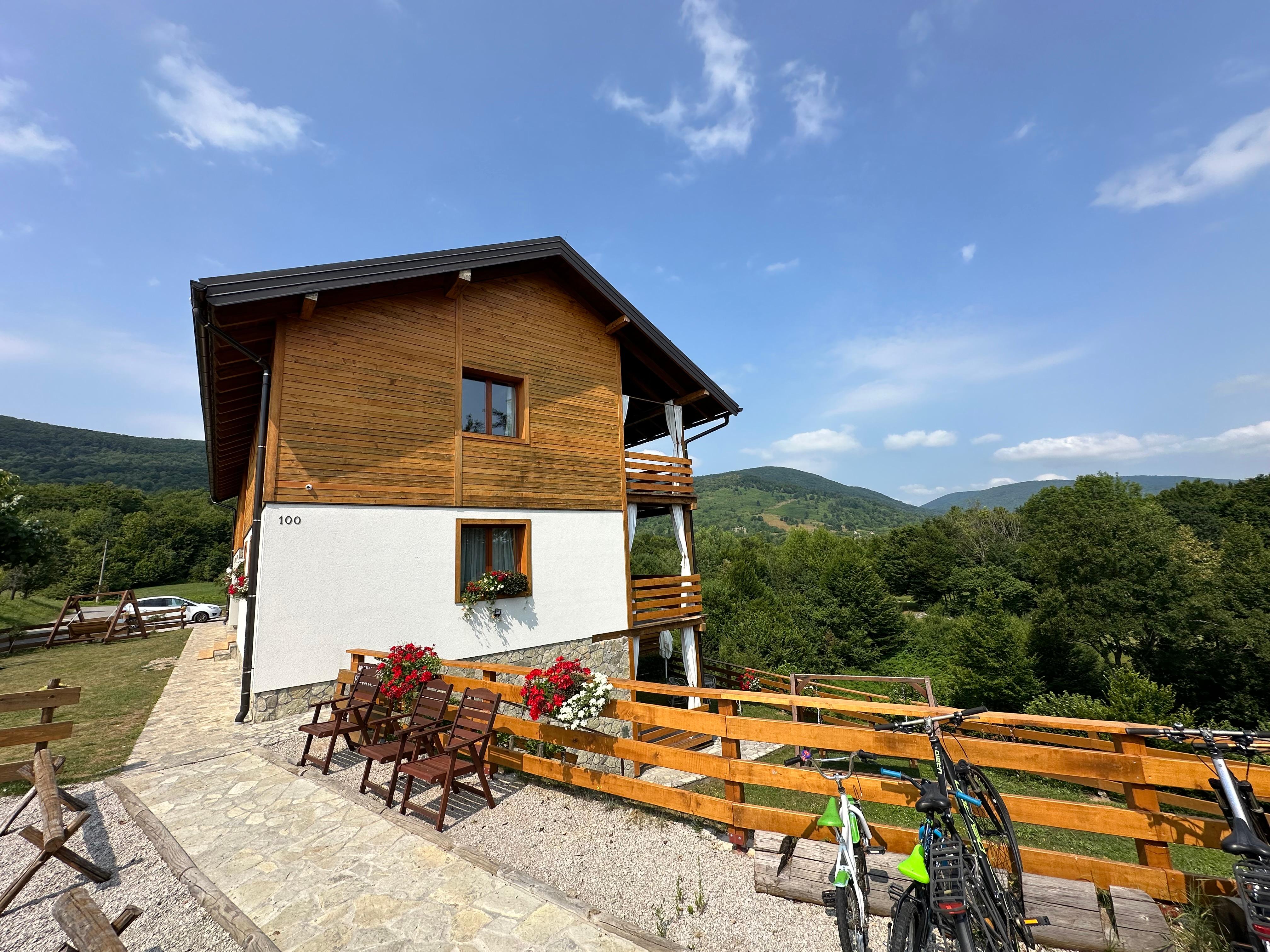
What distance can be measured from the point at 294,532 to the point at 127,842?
4.16 meters

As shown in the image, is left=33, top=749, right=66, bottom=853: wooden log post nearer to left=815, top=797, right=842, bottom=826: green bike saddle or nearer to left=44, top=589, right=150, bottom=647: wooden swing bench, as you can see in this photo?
left=815, top=797, right=842, bottom=826: green bike saddle

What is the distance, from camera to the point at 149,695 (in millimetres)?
9633

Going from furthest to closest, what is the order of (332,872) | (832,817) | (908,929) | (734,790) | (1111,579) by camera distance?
(1111,579)
(734,790)
(332,872)
(832,817)
(908,929)

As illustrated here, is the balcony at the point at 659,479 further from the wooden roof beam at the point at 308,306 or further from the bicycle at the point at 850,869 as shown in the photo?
the bicycle at the point at 850,869

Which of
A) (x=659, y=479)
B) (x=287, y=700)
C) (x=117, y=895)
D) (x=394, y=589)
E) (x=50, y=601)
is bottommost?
(x=117, y=895)

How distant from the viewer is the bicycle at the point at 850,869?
2627mm

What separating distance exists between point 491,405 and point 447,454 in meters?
1.49

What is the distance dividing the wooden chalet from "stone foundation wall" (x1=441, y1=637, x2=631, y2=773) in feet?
0.22

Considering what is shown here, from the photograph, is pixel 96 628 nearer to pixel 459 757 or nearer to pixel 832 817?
pixel 459 757

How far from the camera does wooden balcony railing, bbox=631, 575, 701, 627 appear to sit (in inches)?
483

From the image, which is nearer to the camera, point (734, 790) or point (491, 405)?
point (734, 790)

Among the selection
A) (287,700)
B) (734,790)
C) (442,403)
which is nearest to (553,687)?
(734,790)

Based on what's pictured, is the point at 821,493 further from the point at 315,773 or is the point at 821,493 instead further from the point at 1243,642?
the point at 315,773

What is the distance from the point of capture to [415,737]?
4828 millimetres
